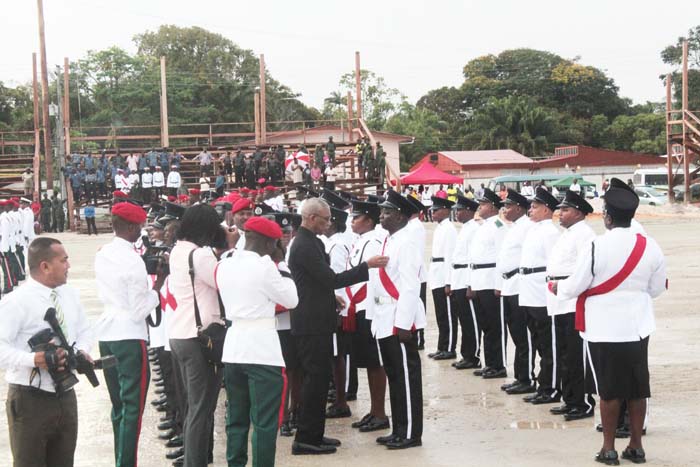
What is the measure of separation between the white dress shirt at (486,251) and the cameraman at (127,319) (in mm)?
4664

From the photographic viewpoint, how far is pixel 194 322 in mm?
6391

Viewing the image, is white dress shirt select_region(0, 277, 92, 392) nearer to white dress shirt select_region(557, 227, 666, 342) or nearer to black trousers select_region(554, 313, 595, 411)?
white dress shirt select_region(557, 227, 666, 342)

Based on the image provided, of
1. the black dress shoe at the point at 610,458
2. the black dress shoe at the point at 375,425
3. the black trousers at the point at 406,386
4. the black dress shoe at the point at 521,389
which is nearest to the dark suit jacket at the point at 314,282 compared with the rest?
the black trousers at the point at 406,386

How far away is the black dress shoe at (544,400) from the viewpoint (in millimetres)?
8922

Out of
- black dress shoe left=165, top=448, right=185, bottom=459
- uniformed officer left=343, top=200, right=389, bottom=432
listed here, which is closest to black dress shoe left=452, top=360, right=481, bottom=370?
uniformed officer left=343, top=200, right=389, bottom=432

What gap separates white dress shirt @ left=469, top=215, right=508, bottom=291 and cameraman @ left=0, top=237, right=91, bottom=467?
595 centimetres

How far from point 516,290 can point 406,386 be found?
2.61m

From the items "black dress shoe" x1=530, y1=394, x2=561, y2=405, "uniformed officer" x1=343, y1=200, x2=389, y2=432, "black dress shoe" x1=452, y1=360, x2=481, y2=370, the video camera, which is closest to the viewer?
the video camera

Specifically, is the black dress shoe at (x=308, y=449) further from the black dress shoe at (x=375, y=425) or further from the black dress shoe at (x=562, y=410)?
the black dress shoe at (x=562, y=410)

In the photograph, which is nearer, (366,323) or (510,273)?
(366,323)

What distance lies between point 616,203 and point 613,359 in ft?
3.68

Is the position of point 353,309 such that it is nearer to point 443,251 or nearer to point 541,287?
point 541,287

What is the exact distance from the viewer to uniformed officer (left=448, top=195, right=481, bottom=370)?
35.2 feet

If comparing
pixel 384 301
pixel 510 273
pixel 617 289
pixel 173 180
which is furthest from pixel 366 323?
pixel 173 180
